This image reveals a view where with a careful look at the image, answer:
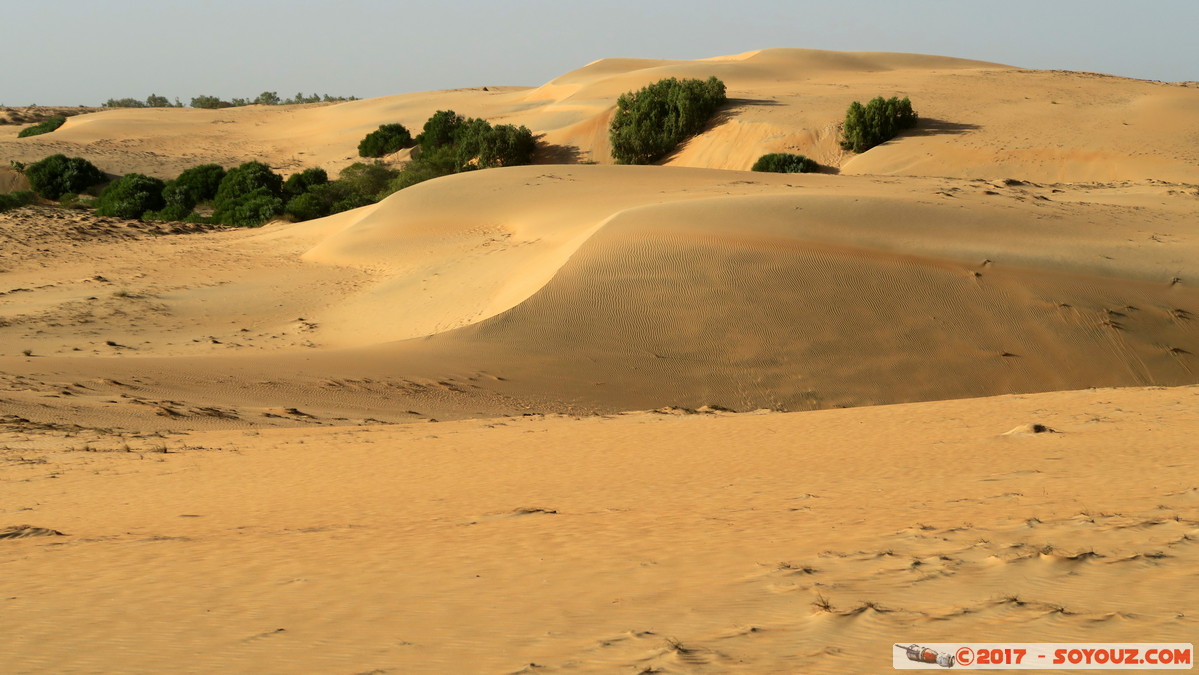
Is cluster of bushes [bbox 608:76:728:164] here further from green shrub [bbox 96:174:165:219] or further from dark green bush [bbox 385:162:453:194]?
green shrub [bbox 96:174:165:219]

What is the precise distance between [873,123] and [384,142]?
68.9ft

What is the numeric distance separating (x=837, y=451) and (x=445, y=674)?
5.69 meters

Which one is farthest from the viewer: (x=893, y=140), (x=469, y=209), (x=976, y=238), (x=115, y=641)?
(x=893, y=140)

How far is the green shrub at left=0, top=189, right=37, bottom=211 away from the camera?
30373 millimetres

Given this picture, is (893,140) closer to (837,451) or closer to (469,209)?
(469,209)

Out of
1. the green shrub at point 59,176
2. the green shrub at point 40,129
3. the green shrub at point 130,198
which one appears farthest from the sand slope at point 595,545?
the green shrub at point 40,129

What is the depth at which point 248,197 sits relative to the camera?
32219mm

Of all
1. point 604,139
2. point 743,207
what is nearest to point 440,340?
point 743,207

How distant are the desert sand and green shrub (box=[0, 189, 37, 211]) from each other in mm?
3613

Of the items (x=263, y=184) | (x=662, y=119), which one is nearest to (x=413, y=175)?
(x=263, y=184)

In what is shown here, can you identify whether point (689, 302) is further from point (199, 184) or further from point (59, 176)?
point (59, 176)

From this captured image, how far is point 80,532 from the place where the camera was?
22.4ft

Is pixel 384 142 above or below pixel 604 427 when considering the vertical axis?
above

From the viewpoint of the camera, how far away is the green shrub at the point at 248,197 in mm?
30609
